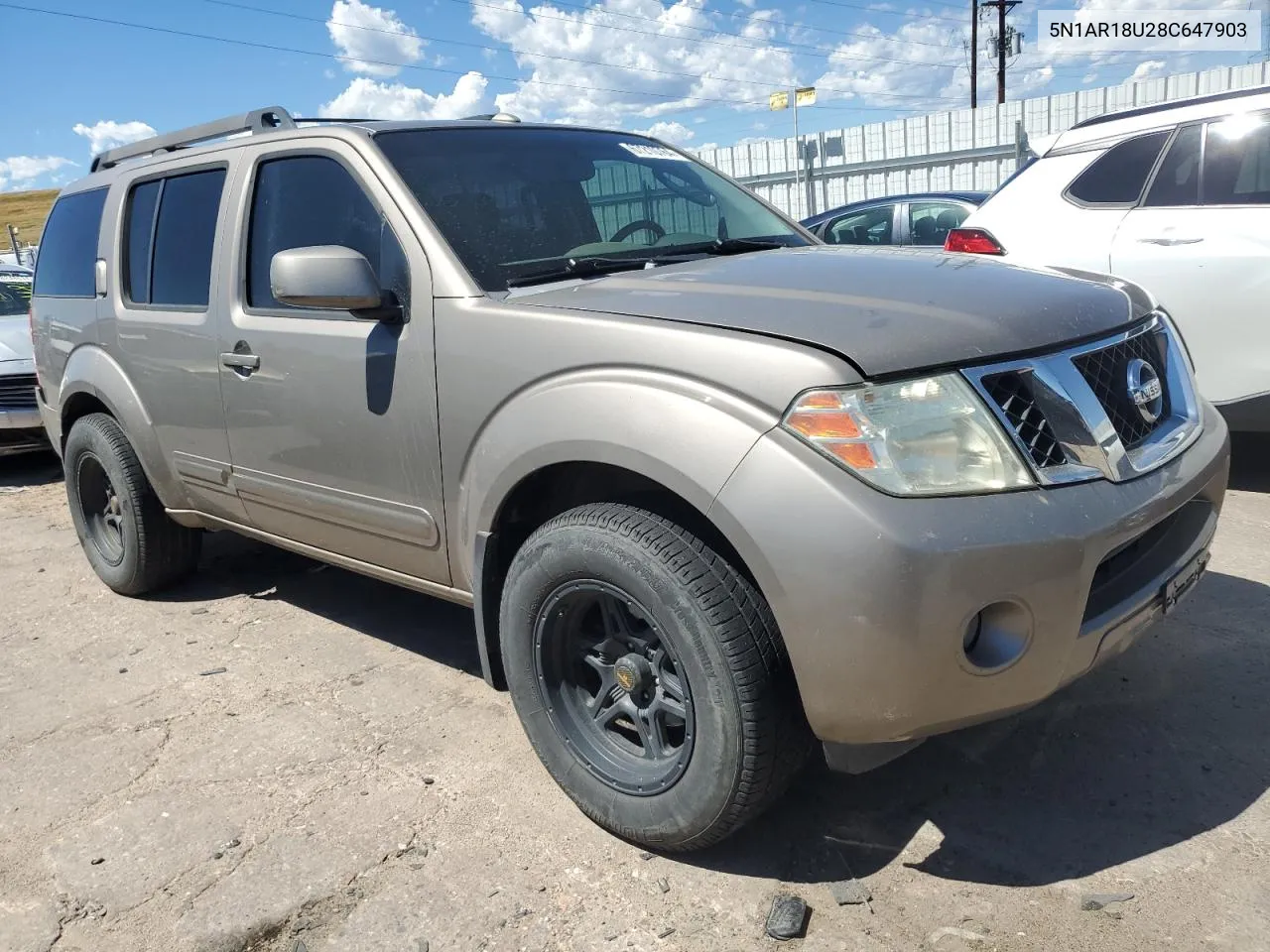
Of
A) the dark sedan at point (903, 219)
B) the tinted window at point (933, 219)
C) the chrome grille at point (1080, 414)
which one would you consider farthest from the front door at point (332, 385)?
the tinted window at point (933, 219)

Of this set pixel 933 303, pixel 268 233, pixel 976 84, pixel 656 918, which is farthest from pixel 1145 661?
pixel 976 84

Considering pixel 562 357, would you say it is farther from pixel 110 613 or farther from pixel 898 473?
pixel 110 613

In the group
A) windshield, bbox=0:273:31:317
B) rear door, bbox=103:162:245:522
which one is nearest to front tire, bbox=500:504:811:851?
rear door, bbox=103:162:245:522

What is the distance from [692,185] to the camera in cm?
366

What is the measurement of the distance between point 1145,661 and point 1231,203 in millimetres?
2696

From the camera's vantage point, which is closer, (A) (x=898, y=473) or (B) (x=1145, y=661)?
(A) (x=898, y=473)

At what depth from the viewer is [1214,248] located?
188 inches

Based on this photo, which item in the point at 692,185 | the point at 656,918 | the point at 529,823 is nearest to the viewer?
the point at 656,918

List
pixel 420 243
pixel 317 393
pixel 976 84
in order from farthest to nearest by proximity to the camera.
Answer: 1. pixel 976 84
2. pixel 317 393
3. pixel 420 243

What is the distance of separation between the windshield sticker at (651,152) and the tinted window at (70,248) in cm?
235

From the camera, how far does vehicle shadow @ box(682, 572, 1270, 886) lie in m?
2.38

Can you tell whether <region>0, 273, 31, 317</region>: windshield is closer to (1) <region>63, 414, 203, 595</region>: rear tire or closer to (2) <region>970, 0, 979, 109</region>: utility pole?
(1) <region>63, 414, 203, 595</region>: rear tire

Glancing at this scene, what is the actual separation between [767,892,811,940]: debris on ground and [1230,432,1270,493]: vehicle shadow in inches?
153

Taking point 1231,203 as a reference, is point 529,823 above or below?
below
